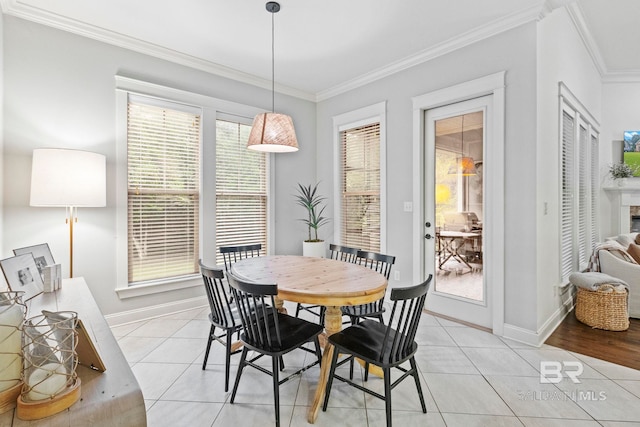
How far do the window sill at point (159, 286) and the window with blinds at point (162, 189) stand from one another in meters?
0.08

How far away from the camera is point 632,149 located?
491 centimetres

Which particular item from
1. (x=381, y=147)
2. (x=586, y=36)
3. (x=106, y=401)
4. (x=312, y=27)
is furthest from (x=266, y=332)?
(x=586, y=36)

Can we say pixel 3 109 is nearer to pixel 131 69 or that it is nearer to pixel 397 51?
pixel 131 69

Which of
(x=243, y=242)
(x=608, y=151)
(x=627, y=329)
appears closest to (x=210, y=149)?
(x=243, y=242)

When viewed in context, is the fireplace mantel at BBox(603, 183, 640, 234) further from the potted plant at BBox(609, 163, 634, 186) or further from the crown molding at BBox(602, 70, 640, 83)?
the crown molding at BBox(602, 70, 640, 83)

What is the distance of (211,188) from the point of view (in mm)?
3799

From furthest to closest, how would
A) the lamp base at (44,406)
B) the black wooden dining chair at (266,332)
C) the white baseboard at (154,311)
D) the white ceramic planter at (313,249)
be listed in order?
the white ceramic planter at (313,249), the white baseboard at (154,311), the black wooden dining chair at (266,332), the lamp base at (44,406)

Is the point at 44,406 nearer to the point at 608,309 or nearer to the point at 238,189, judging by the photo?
the point at 238,189

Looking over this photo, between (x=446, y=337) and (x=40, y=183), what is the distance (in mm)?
3646

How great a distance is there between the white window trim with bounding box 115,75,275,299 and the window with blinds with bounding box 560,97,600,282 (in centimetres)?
373

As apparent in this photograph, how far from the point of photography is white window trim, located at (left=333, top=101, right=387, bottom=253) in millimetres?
3979

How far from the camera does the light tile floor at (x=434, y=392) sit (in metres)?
1.85

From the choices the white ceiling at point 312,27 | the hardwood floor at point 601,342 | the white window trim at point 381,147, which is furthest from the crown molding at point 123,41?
the hardwood floor at point 601,342

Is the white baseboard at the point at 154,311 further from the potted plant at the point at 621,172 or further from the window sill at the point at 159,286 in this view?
the potted plant at the point at 621,172
